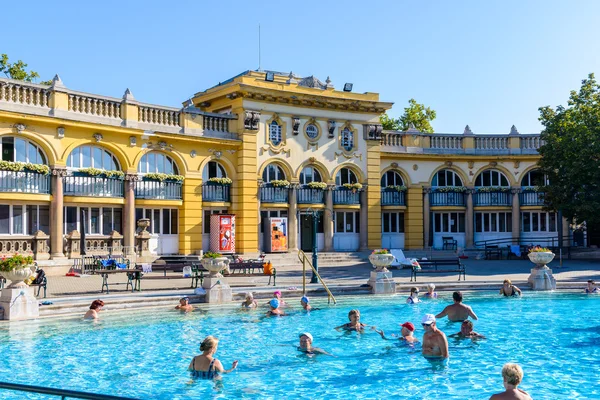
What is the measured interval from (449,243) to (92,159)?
2153 cm

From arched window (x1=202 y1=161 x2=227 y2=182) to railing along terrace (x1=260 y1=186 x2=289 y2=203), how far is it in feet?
7.32

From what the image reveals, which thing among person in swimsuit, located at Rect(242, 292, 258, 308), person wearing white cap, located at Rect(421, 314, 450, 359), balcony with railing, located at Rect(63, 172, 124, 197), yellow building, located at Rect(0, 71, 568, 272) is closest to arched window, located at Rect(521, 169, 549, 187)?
yellow building, located at Rect(0, 71, 568, 272)

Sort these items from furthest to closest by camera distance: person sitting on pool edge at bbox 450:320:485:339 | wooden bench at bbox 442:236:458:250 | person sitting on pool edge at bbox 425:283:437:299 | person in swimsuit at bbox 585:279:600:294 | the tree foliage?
the tree foliage, wooden bench at bbox 442:236:458:250, person in swimsuit at bbox 585:279:600:294, person sitting on pool edge at bbox 425:283:437:299, person sitting on pool edge at bbox 450:320:485:339

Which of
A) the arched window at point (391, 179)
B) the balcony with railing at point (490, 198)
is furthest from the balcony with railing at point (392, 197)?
the balcony with railing at point (490, 198)

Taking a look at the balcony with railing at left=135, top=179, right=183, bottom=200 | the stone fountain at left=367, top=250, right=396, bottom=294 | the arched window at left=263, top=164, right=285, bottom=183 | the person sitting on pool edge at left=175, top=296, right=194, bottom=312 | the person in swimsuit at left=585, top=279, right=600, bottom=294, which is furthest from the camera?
the arched window at left=263, top=164, right=285, bottom=183

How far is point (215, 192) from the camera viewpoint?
32594 millimetres

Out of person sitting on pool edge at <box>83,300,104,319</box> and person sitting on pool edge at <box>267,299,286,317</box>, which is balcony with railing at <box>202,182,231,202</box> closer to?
person sitting on pool edge at <box>267,299,286,317</box>

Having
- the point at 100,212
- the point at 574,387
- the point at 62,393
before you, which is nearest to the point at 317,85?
the point at 100,212

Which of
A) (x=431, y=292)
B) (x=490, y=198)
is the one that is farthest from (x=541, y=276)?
(x=490, y=198)

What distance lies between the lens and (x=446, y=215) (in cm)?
4006

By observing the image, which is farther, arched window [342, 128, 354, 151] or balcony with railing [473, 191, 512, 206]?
balcony with railing [473, 191, 512, 206]

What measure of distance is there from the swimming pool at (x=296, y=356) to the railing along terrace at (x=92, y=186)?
11482 millimetres

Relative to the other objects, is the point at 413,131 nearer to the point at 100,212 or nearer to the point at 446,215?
the point at 446,215

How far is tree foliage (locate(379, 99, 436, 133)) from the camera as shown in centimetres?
4953
